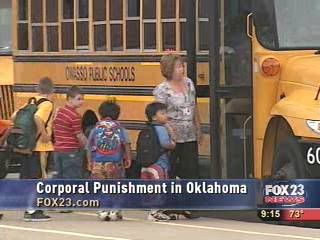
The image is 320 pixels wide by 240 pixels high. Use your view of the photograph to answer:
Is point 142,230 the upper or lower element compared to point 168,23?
lower

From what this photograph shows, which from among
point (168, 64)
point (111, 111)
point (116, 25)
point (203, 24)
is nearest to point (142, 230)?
point (111, 111)

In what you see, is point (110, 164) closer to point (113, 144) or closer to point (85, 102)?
point (113, 144)

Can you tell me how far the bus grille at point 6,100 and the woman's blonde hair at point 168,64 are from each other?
4.88 metres

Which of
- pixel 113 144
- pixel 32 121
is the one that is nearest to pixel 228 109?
pixel 113 144

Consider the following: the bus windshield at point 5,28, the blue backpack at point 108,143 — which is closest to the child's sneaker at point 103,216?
the blue backpack at point 108,143

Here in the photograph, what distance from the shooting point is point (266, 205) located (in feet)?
30.5

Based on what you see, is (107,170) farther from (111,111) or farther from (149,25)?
(149,25)

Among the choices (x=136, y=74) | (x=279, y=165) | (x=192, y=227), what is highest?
(x=136, y=74)

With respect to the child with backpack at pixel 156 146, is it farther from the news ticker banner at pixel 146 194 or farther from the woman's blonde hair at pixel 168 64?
the news ticker banner at pixel 146 194

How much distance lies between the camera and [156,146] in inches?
404

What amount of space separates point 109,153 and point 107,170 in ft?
0.55

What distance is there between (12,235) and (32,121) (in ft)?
5.08

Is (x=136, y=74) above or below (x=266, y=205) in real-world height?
above

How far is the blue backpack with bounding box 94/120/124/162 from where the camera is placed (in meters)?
10.4
